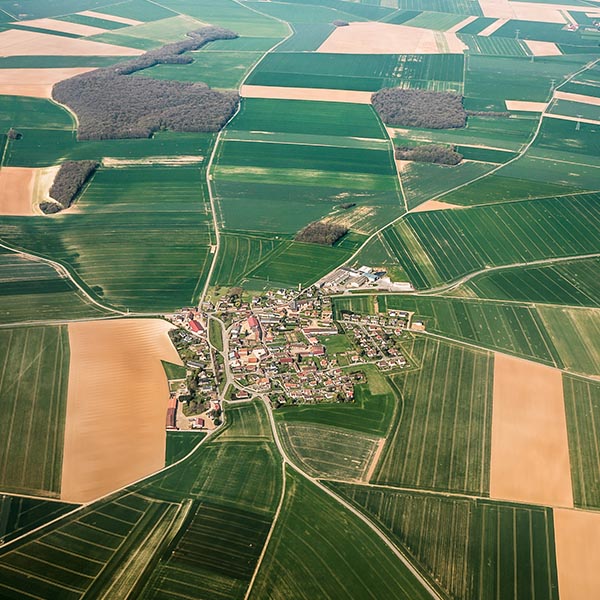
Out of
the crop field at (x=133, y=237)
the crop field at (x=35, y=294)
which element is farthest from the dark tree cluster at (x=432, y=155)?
the crop field at (x=35, y=294)

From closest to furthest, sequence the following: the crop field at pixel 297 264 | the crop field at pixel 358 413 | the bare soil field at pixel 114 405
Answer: the bare soil field at pixel 114 405, the crop field at pixel 358 413, the crop field at pixel 297 264

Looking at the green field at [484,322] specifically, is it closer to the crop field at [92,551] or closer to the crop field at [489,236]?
the crop field at [489,236]

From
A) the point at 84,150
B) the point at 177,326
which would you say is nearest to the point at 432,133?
the point at 84,150

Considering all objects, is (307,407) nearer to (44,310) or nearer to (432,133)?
(44,310)

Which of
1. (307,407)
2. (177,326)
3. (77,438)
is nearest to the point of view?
(77,438)

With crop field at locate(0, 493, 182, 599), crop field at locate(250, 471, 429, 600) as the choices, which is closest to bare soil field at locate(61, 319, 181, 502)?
crop field at locate(0, 493, 182, 599)

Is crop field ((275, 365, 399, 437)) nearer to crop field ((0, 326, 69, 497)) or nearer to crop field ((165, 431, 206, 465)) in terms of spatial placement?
crop field ((165, 431, 206, 465))

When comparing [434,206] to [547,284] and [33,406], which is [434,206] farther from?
[33,406]
